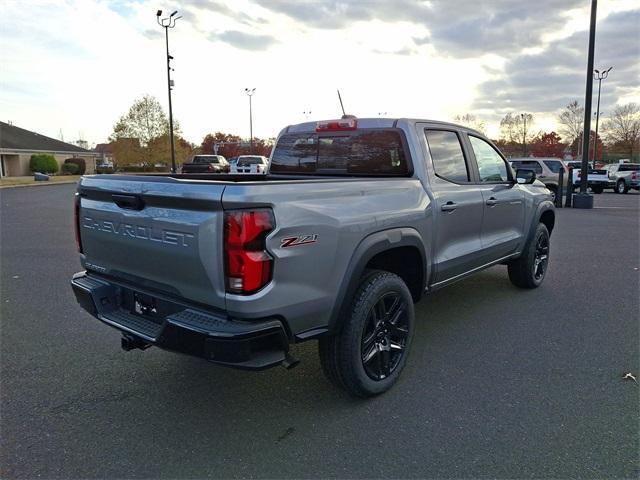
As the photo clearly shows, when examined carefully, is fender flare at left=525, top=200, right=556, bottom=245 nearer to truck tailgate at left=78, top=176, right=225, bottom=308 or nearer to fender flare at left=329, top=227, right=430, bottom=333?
fender flare at left=329, top=227, right=430, bottom=333

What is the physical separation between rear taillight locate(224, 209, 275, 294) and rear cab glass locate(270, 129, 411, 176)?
1.84 meters

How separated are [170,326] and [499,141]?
80.0 meters

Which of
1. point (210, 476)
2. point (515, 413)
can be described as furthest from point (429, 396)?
point (210, 476)

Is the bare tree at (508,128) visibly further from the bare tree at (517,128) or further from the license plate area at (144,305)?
the license plate area at (144,305)

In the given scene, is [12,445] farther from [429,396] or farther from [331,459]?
[429,396]

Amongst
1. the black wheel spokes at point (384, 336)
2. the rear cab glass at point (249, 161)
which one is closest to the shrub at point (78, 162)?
the rear cab glass at point (249, 161)

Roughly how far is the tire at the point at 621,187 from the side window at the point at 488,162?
78.4 feet

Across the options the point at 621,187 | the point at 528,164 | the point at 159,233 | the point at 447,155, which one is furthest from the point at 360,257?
the point at 621,187

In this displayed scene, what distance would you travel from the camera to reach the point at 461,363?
3.77 metres

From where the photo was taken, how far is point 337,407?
10.3ft

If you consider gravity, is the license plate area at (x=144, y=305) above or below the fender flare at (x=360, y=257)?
below

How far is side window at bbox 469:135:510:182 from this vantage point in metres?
4.71

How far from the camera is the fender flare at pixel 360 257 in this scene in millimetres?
2887

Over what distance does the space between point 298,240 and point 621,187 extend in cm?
2762
